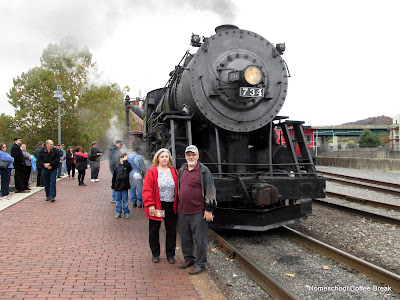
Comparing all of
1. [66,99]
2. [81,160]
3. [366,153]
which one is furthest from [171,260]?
[366,153]

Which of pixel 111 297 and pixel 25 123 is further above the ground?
pixel 25 123

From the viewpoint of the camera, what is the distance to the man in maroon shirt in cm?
438

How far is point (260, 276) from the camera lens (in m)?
3.96

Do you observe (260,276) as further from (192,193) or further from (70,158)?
(70,158)

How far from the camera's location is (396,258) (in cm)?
491

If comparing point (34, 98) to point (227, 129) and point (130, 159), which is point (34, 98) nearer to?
point (130, 159)

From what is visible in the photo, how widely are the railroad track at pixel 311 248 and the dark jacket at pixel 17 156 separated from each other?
669cm

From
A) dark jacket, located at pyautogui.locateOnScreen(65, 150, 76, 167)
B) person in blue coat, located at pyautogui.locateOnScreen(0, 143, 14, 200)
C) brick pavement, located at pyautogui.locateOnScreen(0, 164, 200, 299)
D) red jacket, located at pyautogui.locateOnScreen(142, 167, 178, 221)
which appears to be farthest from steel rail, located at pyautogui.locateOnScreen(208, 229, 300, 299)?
dark jacket, located at pyautogui.locateOnScreen(65, 150, 76, 167)

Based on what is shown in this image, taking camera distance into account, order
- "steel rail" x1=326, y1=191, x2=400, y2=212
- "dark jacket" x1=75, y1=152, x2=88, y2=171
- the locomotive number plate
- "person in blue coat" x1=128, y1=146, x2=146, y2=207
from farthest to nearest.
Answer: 1. "dark jacket" x1=75, y1=152, x2=88, y2=171
2. "steel rail" x1=326, y1=191, x2=400, y2=212
3. "person in blue coat" x1=128, y1=146, x2=146, y2=207
4. the locomotive number plate

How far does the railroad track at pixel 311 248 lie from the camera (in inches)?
142

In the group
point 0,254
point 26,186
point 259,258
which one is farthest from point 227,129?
point 26,186

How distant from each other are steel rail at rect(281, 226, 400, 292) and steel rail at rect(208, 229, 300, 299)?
129 cm

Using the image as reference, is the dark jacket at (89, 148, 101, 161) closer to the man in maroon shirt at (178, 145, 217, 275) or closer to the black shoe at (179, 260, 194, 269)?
the man in maroon shirt at (178, 145, 217, 275)

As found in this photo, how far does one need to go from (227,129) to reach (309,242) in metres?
2.24
